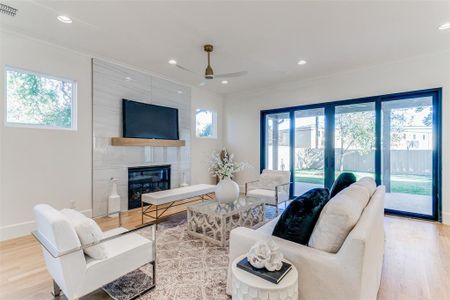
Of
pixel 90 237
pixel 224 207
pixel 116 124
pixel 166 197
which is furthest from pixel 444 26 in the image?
pixel 116 124

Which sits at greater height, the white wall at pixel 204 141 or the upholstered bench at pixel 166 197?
the white wall at pixel 204 141

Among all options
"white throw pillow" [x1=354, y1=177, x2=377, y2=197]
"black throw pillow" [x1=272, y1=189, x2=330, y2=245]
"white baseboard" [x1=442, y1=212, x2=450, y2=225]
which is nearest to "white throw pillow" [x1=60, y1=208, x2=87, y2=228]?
"black throw pillow" [x1=272, y1=189, x2=330, y2=245]

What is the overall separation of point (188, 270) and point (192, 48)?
3.17 m

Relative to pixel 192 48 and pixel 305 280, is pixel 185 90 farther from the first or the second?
pixel 305 280

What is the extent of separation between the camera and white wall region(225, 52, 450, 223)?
378 centimetres

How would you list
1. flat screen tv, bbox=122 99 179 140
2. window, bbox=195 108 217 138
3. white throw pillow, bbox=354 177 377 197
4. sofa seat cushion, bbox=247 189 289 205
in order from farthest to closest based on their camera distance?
window, bbox=195 108 217 138 < flat screen tv, bbox=122 99 179 140 < sofa seat cushion, bbox=247 189 289 205 < white throw pillow, bbox=354 177 377 197

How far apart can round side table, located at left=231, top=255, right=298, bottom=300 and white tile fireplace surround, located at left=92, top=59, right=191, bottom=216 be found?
358 cm

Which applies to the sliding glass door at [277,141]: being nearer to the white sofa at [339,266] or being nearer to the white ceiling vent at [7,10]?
the white sofa at [339,266]

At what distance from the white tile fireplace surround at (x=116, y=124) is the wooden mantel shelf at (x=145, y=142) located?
14cm

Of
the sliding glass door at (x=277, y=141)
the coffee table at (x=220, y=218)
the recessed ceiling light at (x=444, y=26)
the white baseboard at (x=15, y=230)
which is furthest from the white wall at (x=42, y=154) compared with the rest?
the recessed ceiling light at (x=444, y=26)

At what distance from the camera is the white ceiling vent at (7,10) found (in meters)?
2.55

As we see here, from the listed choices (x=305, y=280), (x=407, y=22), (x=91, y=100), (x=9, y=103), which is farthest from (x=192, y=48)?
(x=305, y=280)

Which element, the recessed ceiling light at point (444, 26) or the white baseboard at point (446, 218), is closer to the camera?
the recessed ceiling light at point (444, 26)

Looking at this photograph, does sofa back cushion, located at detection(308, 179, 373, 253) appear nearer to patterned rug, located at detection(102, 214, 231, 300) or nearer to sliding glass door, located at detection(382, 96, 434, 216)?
patterned rug, located at detection(102, 214, 231, 300)
